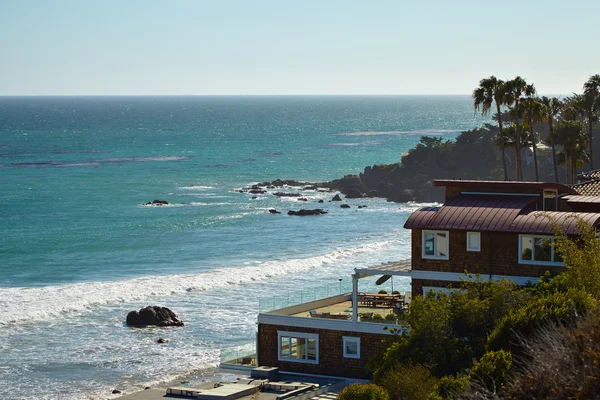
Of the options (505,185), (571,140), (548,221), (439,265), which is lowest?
(439,265)

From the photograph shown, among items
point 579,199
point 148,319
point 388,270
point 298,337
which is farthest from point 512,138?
point 298,337

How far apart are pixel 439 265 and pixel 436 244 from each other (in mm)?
737

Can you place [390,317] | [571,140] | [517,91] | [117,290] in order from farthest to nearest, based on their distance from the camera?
[117,290], [571,140], [517,91], [390,317]

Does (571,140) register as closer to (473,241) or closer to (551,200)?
(551,200)

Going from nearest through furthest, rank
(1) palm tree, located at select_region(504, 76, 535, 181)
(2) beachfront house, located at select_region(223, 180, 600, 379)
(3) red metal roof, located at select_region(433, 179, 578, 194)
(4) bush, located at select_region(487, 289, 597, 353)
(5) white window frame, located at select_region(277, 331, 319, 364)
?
(4) bush, located at select_region(487, 289, 597, 353), (2) beachfront house, located at select_region(223, 180, 600, 379), (5) white window frame, located at select_region(277, 331, 319, 364), (3) red metal roof, located at select_region(433, 179, 578, 194), (1) palm tree, located at select_region(504, 76, 535, 181)

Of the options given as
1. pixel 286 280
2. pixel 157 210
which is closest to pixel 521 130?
pixel 286 280

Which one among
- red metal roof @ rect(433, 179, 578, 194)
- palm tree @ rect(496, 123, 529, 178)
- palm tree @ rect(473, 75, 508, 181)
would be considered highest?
palm tree @ rect(473, 75, 508, 181)

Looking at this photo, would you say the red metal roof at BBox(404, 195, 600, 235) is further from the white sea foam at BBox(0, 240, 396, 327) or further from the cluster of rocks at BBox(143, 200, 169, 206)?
the cluster of rocks at BBox(143, 200, 169, 206)

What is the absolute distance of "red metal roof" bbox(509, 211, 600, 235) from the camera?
113 feet

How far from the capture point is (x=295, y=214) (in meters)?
102

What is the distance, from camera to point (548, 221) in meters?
34.9

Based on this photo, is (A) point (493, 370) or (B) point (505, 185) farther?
(B) point (505, 185)

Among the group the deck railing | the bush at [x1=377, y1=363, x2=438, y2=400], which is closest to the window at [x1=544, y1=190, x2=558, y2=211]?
the deck railing

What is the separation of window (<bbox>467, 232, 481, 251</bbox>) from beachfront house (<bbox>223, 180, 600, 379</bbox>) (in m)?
0.03
